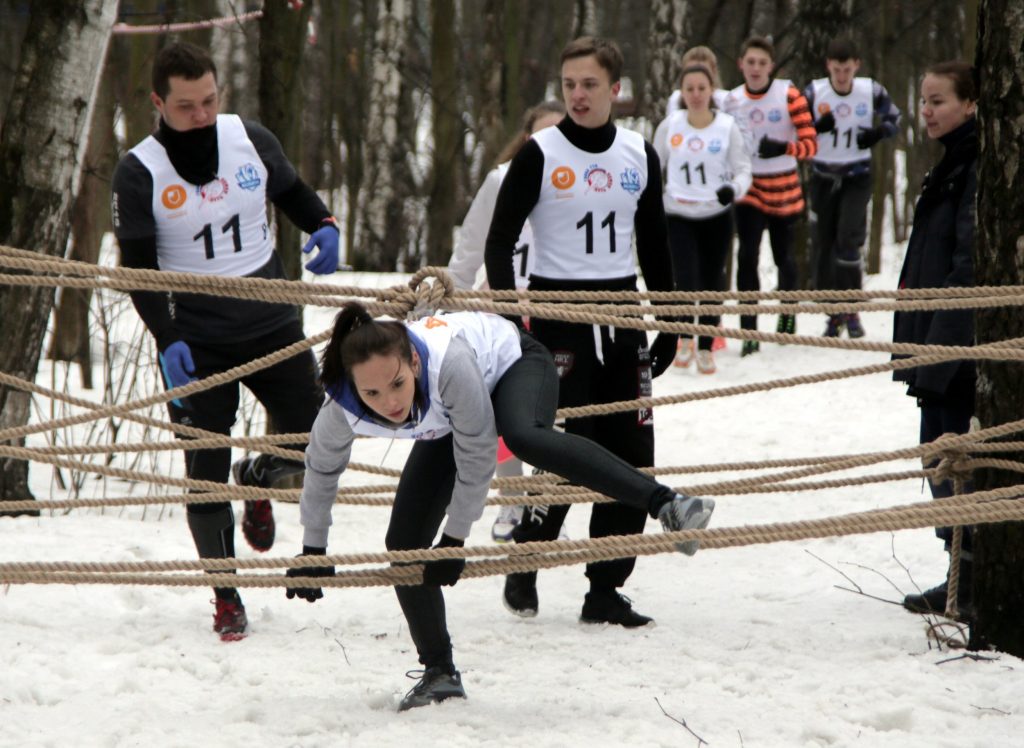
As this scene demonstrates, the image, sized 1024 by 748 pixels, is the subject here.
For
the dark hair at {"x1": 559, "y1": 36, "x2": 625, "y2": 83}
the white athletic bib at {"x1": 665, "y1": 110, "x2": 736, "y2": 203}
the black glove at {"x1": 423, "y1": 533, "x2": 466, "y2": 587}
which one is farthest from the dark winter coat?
the white athletic bib at {"x1": 665, "y1": 110, "x2": 736, "y2": 203}

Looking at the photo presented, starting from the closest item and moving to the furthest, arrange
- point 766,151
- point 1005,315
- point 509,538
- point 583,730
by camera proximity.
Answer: point 583,730 < point 1005,315 < point 509,538 < point 766,151

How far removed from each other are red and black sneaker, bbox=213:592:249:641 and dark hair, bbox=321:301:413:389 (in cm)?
146

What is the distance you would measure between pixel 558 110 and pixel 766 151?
3439 mm

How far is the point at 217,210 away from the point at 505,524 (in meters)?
2.01

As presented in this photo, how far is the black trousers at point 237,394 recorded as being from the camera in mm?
3922

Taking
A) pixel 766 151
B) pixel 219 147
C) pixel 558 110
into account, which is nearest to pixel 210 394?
pixel 219 147

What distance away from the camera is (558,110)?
4.82m

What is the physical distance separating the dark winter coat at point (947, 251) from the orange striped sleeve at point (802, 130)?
3.93 metres

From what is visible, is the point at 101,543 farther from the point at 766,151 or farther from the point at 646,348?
the point at 766,151

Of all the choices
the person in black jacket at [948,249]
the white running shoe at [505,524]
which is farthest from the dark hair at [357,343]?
the white running shoe at [505,524]

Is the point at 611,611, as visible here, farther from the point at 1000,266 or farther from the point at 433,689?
the point at 1000,266

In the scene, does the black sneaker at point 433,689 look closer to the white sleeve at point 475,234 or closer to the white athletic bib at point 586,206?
the white athletic bib at point 586,206

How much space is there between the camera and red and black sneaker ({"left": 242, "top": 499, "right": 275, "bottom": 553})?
176 inches

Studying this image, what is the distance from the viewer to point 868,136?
8.00 meters
